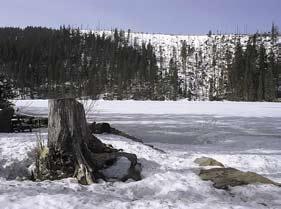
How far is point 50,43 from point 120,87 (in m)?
49.2

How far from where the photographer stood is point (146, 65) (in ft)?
403

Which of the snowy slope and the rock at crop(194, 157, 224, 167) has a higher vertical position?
the snowy slope

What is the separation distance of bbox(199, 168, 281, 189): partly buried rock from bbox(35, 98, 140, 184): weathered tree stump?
1.29m

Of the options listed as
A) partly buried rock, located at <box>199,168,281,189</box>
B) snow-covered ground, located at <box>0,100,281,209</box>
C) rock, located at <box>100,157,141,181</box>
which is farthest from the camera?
rock, located at <box>100,157,141,181</box>

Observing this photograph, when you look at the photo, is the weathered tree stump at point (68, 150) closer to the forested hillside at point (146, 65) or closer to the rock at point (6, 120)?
the rock at point (6, 120)

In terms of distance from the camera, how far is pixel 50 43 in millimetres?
142500

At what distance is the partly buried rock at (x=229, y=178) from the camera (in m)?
7.15

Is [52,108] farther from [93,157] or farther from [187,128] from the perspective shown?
[187,128]

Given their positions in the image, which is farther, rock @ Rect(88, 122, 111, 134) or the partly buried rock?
rock @ Rect(88, 122, 111, 134)

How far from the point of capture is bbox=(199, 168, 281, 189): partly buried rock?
715 centimetres

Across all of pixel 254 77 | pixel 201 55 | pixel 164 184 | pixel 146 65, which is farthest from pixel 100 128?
pixel 201 55

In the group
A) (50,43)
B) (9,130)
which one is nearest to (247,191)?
(9,130)

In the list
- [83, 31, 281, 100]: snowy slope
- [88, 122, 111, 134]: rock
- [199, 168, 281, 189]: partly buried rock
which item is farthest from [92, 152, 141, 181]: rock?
[83, 31, 281, 100]: snowy slope

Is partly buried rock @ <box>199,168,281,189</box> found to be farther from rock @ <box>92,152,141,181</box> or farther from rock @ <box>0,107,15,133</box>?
rock @ <box>0,107,15,133</box>
